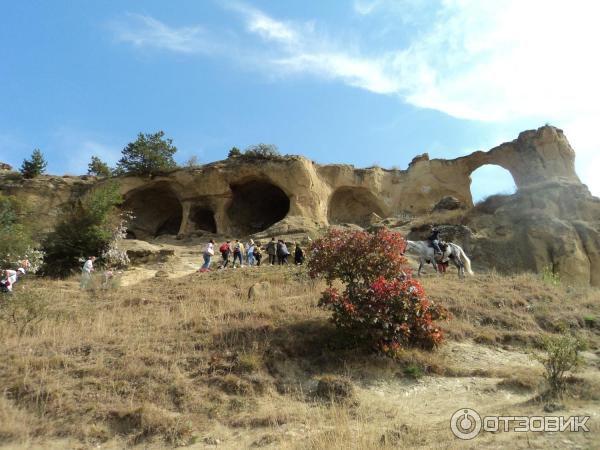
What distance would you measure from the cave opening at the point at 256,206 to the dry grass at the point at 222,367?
18078mm

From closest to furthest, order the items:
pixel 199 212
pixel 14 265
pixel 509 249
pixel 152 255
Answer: pixel 14 265 < pixel 509 249 < pixel 152 255 < pixel 199 212

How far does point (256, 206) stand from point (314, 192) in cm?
529

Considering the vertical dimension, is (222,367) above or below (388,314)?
below

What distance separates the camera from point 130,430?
20.5ft

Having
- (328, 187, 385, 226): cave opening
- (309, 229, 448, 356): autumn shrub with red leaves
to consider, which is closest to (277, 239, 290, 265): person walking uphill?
(309, 229, 448, 356): autumn shrub with red leaves

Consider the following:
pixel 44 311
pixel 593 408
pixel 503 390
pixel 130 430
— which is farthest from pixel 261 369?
pixel 44 311

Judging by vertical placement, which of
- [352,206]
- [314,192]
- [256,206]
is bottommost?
[352,206]

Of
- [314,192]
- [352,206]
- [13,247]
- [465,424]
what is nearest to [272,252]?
[13,247]

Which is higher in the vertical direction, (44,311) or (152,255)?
(152,255)

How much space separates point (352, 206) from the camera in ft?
104

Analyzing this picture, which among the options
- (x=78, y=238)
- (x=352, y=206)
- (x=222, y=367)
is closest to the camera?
(x=222, y=367)

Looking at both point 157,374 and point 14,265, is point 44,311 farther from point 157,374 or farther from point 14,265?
point 14,265

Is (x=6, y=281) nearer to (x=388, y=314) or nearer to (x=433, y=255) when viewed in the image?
(x=388, y=314)

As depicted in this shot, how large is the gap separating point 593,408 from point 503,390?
1403mm
